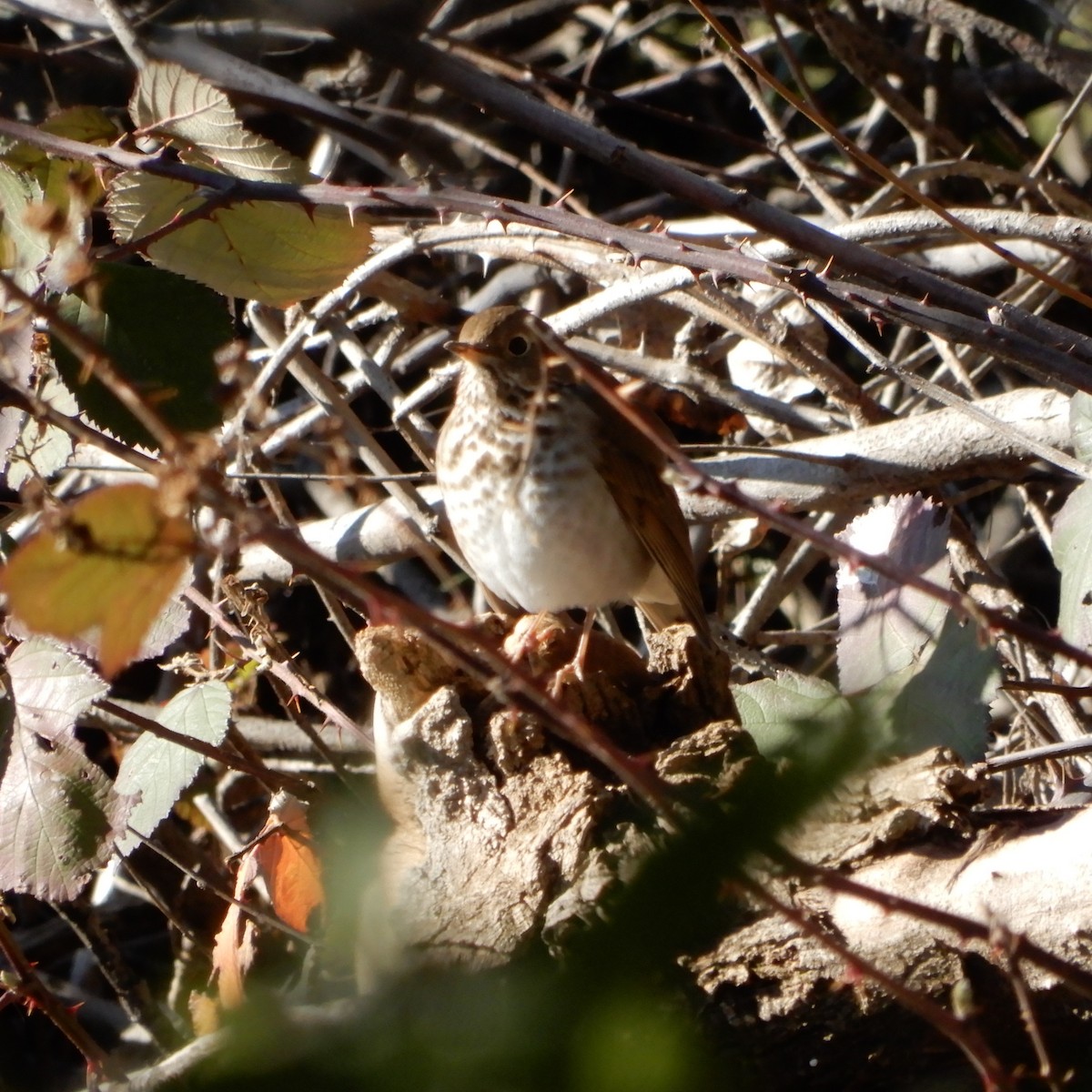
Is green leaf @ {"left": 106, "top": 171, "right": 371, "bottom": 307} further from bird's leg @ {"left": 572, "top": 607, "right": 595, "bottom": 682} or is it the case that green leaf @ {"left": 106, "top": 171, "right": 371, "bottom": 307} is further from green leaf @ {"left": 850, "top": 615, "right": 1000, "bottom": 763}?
green leaf @ {"left": 850, "top": 615, "right": 1000, "bottom": 763}

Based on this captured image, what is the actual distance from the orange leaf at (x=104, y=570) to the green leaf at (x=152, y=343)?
789mm

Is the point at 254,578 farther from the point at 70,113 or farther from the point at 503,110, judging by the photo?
the point at 503,110

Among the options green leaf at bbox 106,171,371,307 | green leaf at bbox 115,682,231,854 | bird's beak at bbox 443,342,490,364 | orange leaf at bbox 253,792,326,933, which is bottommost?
orange leaf at bbox 253,792,326,933

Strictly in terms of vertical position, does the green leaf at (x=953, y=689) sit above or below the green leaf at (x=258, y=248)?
below

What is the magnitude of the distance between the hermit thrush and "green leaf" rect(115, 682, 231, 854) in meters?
0.97

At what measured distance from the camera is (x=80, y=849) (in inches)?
78.2

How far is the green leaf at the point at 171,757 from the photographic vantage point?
2.18 m

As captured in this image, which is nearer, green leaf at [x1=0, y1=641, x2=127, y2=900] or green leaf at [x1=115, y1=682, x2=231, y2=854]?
green leaf at [x1=0, y1=641, x2=127, y2=900]

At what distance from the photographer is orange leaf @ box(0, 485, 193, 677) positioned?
3.50ft

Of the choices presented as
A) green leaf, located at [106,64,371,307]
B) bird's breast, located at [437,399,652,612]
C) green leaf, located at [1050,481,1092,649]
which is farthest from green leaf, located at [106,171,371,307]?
green leaf, located at [1050,481,1092,649]

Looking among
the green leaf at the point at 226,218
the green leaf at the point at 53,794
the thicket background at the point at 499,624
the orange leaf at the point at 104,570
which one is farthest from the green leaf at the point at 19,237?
the orange leaf at the point at 104,570

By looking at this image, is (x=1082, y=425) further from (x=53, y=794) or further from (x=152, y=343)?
(x=53, y=794)

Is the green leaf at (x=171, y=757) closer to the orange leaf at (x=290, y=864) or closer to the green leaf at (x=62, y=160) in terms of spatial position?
the orange leaf at (x=290, y=864)

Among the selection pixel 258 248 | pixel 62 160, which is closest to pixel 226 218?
pixel 258 248
